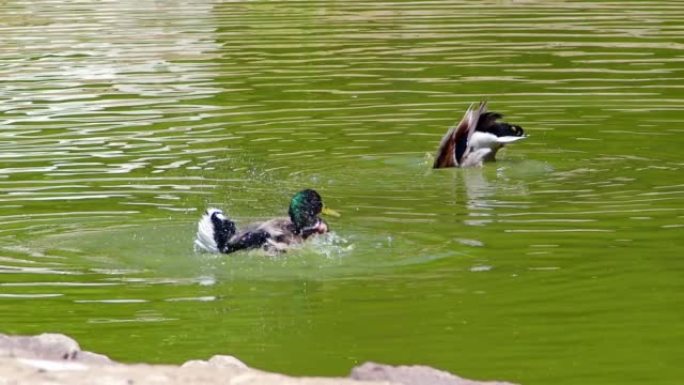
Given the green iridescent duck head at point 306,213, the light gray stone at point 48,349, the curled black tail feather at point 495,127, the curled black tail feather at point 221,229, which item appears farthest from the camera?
the curled black tail feather at point 495,127

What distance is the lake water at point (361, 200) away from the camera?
1038 cm

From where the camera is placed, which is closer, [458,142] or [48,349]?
[48,349]

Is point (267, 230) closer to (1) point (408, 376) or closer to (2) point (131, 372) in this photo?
(1) point (408, 376)

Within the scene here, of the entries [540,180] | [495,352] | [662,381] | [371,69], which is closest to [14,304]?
[495,352]

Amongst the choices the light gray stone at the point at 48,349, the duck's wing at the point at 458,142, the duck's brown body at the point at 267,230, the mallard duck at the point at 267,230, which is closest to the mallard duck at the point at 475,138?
the duck's wing at the point at 458,142

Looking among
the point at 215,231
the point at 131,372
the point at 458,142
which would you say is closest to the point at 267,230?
the point at 215,231

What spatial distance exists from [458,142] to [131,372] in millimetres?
9437

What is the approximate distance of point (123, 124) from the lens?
64.0ft

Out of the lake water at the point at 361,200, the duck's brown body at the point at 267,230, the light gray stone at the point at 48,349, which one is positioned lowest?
the lake water at the point at 361,200

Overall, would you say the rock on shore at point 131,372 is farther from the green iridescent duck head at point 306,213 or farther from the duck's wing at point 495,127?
the duck's wing at point 495,127

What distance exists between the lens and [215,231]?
12055 millimetres

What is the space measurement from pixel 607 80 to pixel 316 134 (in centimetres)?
490

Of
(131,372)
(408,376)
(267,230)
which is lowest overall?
(267,230)

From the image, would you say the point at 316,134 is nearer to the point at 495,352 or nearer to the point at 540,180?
the point at 540,180
